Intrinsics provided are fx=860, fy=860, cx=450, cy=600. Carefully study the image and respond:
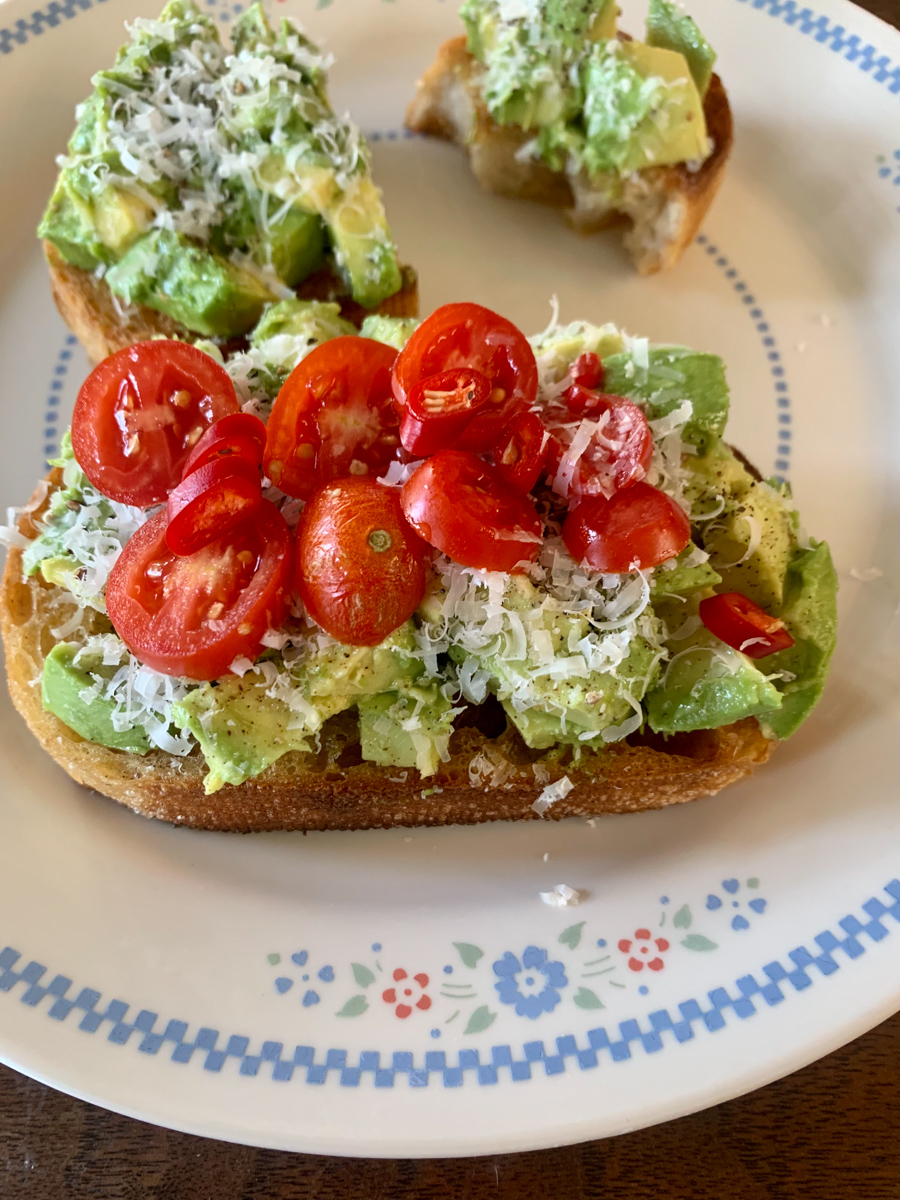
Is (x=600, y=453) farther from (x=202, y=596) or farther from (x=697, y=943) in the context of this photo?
(x=697, y=943)

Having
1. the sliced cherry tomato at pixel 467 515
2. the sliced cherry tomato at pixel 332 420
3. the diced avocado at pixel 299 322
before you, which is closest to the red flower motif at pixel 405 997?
the sliced cherry tomato at pixel 467 515

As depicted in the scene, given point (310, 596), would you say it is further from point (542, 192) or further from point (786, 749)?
point (542, 192)

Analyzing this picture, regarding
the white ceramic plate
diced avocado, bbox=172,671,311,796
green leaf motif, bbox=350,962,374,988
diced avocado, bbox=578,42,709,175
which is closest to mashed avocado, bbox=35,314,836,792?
diced avocado, bbox=172,671,311,796

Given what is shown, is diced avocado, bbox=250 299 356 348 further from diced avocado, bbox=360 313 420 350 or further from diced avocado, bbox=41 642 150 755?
diced avocado, bbox=41 642 150 755

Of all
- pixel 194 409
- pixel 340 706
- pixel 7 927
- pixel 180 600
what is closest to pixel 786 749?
pixel 340 706

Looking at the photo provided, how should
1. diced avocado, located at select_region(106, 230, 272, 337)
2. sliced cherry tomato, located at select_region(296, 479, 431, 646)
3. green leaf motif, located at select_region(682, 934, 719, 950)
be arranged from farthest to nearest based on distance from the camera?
diced avocado, located at select_region(106, 230, 272, 337) → green leaf motif, located at select_region(682, 934, 719, 950) → sliced cherry tomato, located at select_region(296, 479, 431, 646)

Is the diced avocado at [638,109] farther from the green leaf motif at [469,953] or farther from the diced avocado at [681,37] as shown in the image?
the green leaf motif at [469,953]
